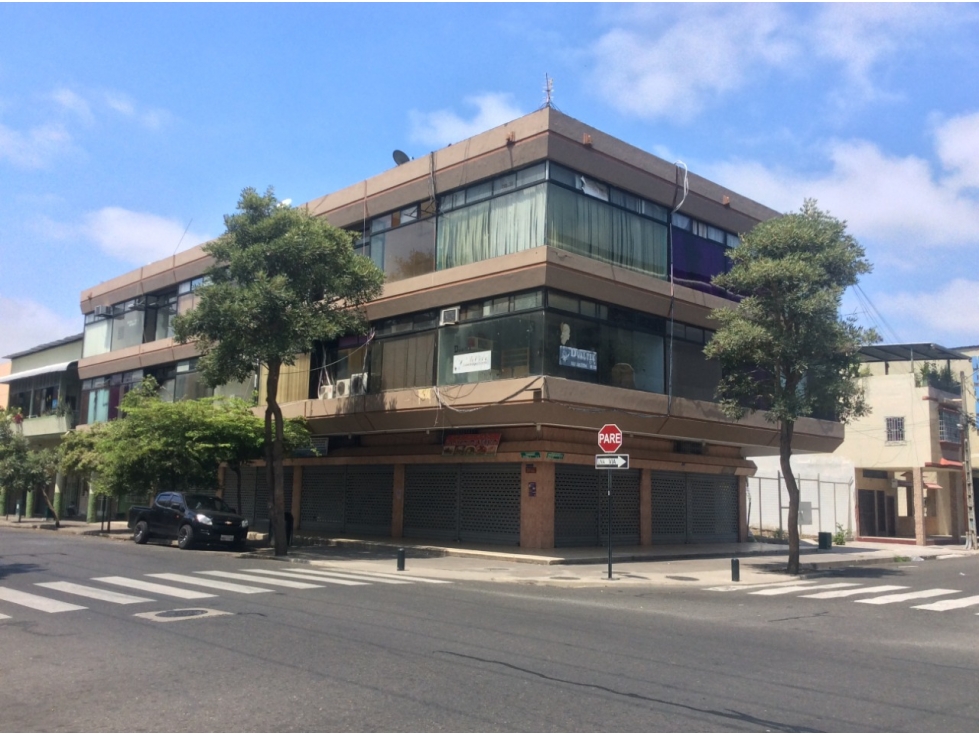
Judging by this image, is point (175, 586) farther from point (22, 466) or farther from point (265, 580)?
point (22, 466)

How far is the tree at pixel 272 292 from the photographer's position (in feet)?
75.3

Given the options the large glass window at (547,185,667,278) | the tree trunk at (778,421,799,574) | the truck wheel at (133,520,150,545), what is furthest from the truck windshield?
the tree trunk at (778,421,799,574)

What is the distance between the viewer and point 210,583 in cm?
1509

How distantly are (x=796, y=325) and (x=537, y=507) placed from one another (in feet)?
29.1

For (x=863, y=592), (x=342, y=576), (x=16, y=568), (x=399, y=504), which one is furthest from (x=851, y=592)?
(x=16, y=568)

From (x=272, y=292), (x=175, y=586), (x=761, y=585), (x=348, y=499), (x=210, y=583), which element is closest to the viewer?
(x=175, y=586)

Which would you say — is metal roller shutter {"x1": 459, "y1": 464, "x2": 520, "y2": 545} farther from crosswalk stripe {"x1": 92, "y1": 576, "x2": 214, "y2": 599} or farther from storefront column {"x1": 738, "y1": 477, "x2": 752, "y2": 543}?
crosswalk stripe {"x1": 92, "y1": 576, "x2": 214, "y2": 599}

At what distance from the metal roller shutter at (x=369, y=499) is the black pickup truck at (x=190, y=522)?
572 centimetres

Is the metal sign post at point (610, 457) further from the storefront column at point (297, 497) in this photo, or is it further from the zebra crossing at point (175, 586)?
the storefront column at point (297, 497)

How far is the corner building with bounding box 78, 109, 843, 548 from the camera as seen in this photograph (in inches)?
918

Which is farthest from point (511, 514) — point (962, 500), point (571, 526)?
point (962, 500)

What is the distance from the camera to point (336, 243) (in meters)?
23.8

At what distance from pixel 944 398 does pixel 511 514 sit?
2641 centimetres

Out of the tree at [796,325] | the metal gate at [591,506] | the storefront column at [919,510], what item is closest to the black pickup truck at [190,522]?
the metal gate at [591,506]
